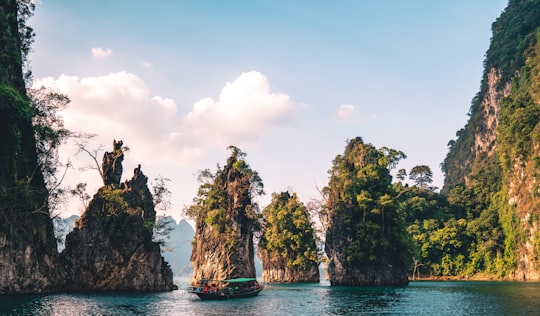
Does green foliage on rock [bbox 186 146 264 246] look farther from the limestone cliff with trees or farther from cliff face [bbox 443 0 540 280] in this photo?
cliff face [bbox 443 0 540 280]

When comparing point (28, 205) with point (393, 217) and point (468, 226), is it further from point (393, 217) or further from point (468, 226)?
point (468, 226)

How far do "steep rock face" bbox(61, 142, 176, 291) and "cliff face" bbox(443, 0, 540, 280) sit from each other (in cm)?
6676

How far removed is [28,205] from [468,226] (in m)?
94.2

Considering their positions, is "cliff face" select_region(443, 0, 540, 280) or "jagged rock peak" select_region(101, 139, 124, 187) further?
"cliff face" select_region(443, 0, 540, 280)

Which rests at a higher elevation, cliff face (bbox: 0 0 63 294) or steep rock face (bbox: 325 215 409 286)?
cliff face (bbox: 0 0 63 294)

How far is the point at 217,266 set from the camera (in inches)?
3105

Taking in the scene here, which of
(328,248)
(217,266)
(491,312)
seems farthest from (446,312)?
(328,248)

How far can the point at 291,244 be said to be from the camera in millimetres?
110375

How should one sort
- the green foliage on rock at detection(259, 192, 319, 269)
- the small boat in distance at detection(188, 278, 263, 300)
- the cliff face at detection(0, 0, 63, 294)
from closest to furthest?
the cliff face at detection(0, 0, 63, 294), the small boat in distance at detection(188, 278, 263, 300), the green foliage on rock at detection(259, 192, 319, 269)

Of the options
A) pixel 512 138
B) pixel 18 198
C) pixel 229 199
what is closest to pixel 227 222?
pixel 229 199

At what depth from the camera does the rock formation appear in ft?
361

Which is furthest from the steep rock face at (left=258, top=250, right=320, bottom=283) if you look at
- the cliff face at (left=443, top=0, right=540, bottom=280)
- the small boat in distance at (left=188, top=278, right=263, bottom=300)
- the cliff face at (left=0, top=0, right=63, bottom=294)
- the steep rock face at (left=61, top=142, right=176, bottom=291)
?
the cliff face at (left=0, top=0, right=63, bottom=294)

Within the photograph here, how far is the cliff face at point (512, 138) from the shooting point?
85.5 metres

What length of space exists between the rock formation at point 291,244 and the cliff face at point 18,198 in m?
57.2
